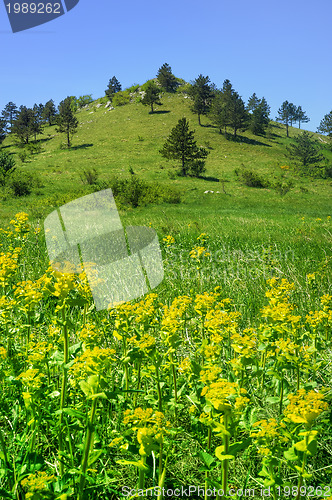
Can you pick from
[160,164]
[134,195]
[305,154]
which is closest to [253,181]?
[160,164]

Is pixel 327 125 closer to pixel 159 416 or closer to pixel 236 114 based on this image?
pixel 236 114

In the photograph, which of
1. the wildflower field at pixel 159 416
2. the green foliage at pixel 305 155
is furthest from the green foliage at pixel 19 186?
the green foliage at pixel 305 155

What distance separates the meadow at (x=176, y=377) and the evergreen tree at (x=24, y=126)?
63838 millimetres

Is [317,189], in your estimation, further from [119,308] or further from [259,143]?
[119,308]

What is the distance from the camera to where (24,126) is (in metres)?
64.2

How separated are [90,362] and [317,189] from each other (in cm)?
4007

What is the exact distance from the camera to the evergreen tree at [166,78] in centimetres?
8781

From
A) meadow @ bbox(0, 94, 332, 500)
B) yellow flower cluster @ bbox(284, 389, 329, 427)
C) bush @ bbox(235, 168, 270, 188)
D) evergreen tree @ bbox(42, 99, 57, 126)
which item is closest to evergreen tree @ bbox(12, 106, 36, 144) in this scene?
evergreen tree @ bbox(42, 99, 57, 126)

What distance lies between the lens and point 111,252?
5.79m

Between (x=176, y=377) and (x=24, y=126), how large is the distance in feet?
238

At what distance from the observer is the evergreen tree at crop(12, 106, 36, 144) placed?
62750mm

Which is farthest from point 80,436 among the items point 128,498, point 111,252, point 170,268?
point 111,252

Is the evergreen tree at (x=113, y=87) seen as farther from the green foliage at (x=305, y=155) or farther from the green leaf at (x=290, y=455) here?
the green leaf at (x=290, y=455)

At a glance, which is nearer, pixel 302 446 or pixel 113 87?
pixel 302 446
